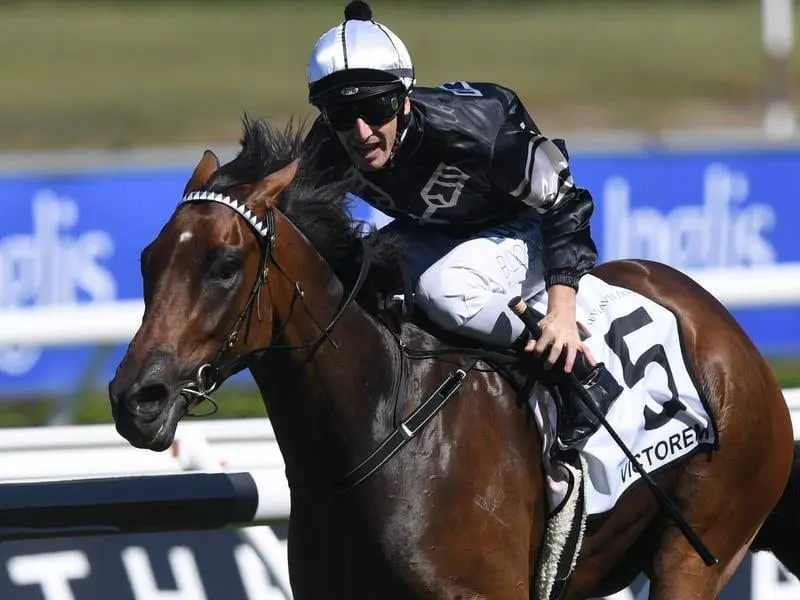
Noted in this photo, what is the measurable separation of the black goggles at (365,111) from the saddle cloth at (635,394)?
2.21 feet

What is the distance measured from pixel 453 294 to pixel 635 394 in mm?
572

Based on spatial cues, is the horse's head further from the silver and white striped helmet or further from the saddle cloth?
the saddle cloth

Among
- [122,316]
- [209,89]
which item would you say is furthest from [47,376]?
[209,89]

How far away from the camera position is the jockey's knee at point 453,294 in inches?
137

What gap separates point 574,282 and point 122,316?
63.1 inches

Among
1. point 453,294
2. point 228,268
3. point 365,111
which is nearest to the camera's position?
point 228,268

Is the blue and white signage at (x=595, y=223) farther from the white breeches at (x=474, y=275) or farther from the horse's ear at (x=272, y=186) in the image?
the horse's ear at (x=272, y=186)

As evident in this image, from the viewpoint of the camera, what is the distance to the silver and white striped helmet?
10.8ft

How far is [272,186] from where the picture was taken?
10.6 feet

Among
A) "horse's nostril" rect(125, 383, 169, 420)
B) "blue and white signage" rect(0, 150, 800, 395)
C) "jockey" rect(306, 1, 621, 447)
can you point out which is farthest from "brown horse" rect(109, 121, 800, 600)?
"blue and white signage" rect(0, 150, 800, 395)

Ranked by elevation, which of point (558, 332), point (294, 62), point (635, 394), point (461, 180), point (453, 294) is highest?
point (461, 180)

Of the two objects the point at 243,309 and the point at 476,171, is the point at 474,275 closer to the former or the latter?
the point at 476,171

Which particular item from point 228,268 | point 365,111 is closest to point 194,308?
point 228,268

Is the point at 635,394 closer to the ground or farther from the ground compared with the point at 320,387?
closer to the ground
